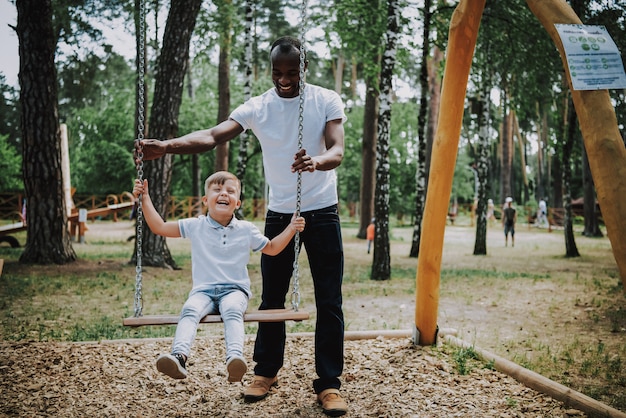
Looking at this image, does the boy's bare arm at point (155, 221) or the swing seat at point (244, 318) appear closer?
the swing seat at point (244, 318)

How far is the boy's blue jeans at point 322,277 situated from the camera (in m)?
3.54

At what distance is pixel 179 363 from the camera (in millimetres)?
2996

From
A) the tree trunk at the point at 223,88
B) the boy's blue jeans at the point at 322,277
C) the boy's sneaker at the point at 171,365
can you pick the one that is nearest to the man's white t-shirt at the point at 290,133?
the boy's blue jeans at the point at 322,277

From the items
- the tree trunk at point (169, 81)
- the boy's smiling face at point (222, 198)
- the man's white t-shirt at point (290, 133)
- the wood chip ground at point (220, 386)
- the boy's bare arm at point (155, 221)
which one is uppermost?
the tree trunk at point (169, 81)

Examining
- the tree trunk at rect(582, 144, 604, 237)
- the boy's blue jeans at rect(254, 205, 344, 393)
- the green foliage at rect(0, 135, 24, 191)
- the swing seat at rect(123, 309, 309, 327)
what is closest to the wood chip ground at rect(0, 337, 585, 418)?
the boy's blue jeans at rect(254, 205, 344, 393)

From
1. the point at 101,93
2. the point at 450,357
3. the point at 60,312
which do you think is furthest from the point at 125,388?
the point at 101,93

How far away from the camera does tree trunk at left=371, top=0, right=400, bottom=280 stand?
9578 millimetres

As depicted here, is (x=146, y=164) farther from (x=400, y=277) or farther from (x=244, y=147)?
(x=400, y=277)

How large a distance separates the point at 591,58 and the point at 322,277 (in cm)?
204

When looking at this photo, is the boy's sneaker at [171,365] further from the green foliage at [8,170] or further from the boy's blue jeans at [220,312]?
the green foliage at [8,170]

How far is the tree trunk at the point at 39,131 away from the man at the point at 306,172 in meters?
7.44

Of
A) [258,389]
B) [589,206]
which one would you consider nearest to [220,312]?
[258,389]

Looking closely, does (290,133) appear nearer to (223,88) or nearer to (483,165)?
(483,165)

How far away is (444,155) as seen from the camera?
184 inches
